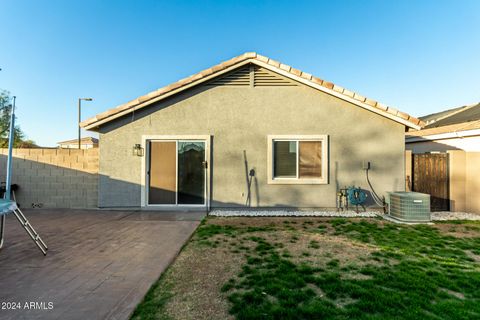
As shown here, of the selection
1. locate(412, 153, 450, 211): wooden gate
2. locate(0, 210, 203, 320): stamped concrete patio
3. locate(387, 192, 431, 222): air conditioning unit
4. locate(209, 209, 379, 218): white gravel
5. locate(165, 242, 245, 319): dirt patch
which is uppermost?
locate(412, 153, 450, 211): wooden gate

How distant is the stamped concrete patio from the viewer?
277cm

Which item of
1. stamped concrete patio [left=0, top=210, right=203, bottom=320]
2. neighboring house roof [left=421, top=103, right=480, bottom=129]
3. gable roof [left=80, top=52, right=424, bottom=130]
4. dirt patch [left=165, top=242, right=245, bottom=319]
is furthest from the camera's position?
neighboring house roof [left=421, top=103, right=480, bottom=129]

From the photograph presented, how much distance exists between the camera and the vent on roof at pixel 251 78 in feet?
27.5

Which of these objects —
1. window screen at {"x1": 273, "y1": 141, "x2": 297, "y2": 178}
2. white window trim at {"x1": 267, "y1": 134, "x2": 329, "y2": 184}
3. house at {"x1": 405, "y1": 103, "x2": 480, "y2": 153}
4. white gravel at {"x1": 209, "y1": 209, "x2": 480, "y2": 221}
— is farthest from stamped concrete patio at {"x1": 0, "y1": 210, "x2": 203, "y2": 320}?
house at {"x1": 405, "y1": 103, "x2": 480, "y2": 153}

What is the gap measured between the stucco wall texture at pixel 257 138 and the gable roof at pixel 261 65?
11.2 inches

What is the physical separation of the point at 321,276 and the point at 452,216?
7.28m

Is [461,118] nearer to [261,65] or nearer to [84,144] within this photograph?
[261,65]

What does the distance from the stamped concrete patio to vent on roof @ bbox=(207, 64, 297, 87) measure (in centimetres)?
503

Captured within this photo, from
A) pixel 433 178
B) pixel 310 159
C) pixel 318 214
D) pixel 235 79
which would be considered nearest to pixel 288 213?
pixel 318 214

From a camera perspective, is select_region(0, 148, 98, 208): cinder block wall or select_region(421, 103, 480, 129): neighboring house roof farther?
select_region(421, 103, 480, 129): neighboring house roof

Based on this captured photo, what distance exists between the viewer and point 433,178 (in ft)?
27.8

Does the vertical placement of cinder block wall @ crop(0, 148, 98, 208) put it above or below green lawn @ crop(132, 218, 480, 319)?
above

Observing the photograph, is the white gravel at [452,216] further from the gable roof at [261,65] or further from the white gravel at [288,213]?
the gable roof at [261,65]

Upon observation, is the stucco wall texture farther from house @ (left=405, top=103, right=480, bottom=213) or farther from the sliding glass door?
house @ (left=405, top=103, right=480, bottom=213)
